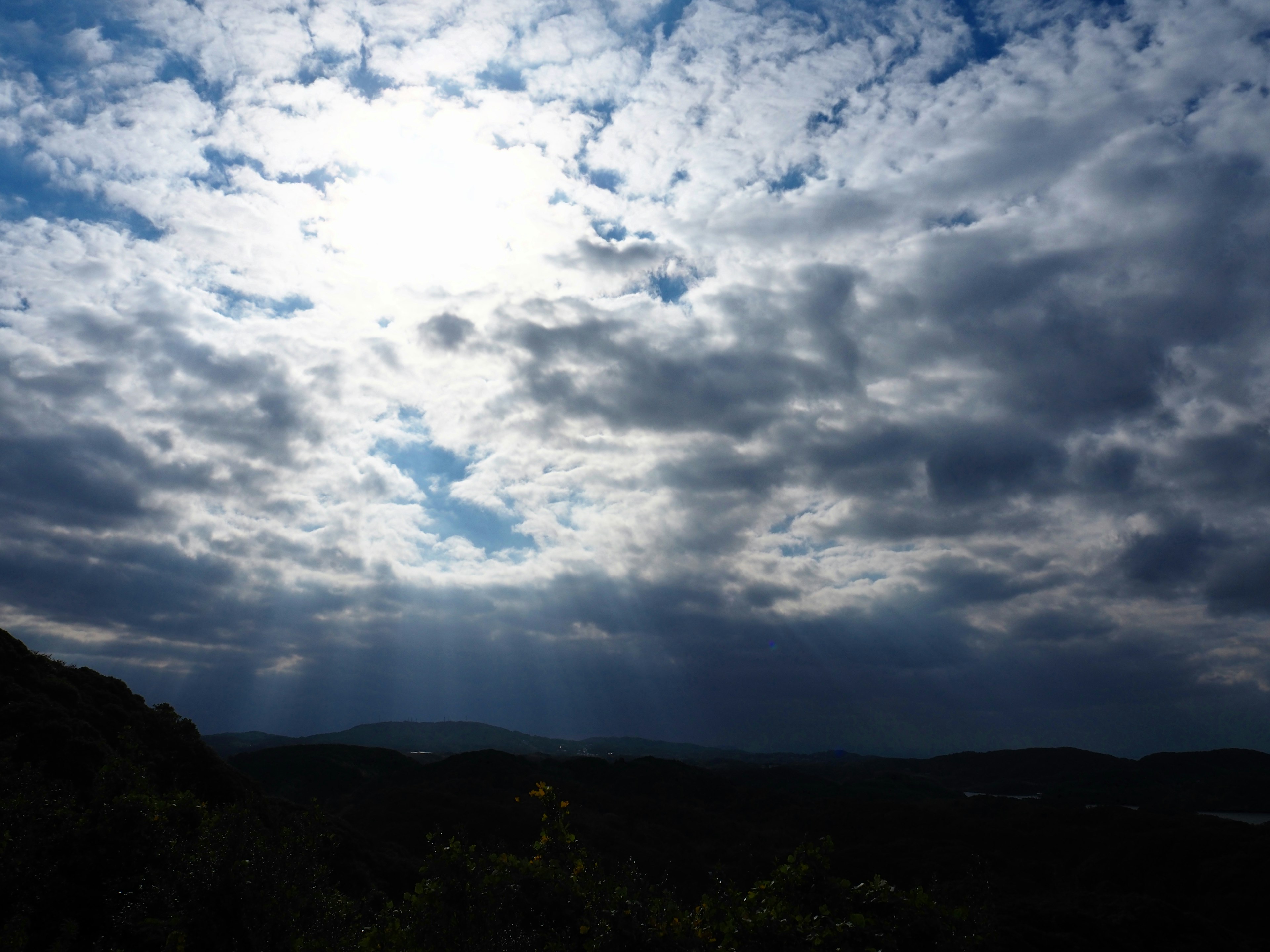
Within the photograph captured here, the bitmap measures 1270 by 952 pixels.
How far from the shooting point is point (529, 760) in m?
128

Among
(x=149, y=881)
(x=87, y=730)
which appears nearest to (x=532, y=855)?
(x=149, y=881)

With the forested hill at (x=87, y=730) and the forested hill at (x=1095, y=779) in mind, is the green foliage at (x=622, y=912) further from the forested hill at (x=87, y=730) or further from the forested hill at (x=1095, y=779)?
the forested hill at (x=1095, y=779)

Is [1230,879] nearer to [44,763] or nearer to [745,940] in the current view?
[745,940]

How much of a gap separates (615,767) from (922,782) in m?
78.8

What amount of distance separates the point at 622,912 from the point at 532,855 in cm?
558

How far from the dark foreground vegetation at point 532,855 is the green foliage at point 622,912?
0.04 metres

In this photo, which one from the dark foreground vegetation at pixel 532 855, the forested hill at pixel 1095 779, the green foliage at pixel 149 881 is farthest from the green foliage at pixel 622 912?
the forested hill at pixel 1095 779

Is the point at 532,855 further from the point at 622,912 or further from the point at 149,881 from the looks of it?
the point at 149,881

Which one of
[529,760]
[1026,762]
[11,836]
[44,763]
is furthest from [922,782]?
[11,836]

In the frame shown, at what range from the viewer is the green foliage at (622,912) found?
1014cm

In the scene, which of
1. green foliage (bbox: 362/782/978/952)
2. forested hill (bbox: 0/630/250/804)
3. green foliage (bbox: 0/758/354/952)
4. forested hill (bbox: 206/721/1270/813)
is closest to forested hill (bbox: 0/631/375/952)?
green foliage (bbox: 0/758/354/952)

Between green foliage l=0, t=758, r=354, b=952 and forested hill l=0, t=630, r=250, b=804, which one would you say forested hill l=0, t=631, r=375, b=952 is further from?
forested hill l=0, t=630, r=250, b=804

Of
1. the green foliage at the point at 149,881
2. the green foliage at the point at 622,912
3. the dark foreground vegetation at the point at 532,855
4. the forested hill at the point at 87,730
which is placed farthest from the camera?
the forested hill at the point at 87,730

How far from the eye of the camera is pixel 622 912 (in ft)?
35.8
